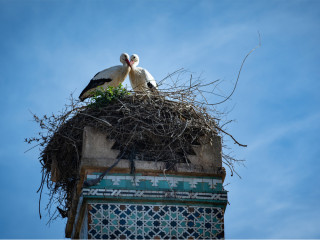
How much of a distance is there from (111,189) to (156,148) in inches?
31.1

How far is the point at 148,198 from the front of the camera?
7.68m

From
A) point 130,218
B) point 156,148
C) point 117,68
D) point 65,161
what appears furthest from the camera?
point 117,68

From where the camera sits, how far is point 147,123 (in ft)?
26.9

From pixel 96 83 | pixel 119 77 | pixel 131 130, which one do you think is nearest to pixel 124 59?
pixel 119 77

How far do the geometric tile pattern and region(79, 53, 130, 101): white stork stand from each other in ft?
11.4

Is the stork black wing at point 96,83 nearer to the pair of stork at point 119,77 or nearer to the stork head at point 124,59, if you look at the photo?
the pair of stork at point 119,77

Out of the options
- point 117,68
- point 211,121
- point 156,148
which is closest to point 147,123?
point 156,148

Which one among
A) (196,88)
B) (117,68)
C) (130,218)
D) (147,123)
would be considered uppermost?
(117,68)

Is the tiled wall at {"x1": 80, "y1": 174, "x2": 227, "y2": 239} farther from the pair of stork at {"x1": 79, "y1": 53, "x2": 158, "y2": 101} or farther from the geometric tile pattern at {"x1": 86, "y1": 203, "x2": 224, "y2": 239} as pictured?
the pair of stork at {"x1": 79, "y1": 53, "x2": 158, "y2": 101}

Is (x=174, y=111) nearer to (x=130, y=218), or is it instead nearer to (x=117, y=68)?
(x=130, y=218)

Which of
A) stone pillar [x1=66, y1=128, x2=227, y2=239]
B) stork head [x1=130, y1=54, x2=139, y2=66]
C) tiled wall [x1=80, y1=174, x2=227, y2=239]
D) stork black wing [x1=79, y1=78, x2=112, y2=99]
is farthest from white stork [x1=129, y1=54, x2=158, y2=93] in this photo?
tiled wall [x1=80, y1=174, x2=227, y2=239]

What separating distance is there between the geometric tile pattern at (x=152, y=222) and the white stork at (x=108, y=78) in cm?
348

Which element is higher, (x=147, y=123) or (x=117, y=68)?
(x=117, y=68)

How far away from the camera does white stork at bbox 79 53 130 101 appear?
1077 centimetres
